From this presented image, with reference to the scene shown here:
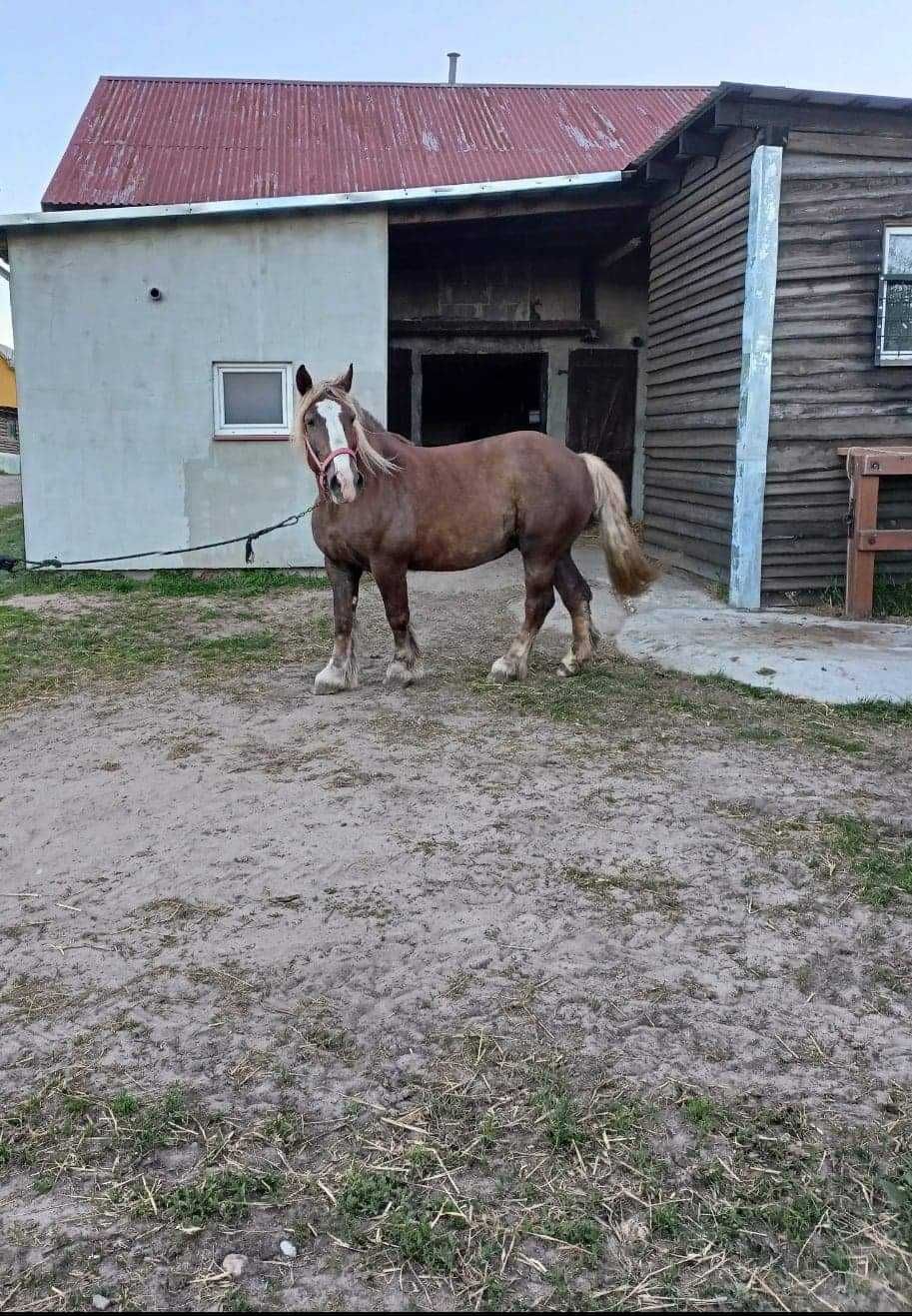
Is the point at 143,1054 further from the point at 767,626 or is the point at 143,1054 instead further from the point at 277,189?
the point at 277,189

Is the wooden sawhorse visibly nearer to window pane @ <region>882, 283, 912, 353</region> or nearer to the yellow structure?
window pane @ <region>882, 283, 912, 353</region>

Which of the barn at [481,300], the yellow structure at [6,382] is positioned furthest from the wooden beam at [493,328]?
the yellow structure at [6,382]

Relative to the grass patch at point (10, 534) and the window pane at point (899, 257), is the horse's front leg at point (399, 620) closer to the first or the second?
the window pane at point (899, 257)

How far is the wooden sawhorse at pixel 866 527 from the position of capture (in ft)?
22.1

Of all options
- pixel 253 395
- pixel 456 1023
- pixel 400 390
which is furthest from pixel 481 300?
pixel 456 1023

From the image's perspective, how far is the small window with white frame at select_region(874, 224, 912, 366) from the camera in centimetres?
714

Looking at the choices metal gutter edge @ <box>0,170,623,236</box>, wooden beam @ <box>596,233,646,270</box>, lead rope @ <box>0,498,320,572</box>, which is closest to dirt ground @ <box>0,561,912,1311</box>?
lead rope @ <box>0,498,320,572</box>

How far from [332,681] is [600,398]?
768 centimetres

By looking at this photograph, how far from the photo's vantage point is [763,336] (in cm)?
716

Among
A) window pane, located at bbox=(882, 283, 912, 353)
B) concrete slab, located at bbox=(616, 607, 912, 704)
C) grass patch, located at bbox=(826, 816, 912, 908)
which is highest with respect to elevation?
window pane, located at bbox=(882, 283, 912, 353)

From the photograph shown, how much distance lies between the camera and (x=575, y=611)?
5.66 m

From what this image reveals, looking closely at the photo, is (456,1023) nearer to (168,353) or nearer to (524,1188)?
(524,1188)

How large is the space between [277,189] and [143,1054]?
10126 mm

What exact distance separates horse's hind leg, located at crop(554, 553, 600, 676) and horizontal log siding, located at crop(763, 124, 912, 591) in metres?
2.37
